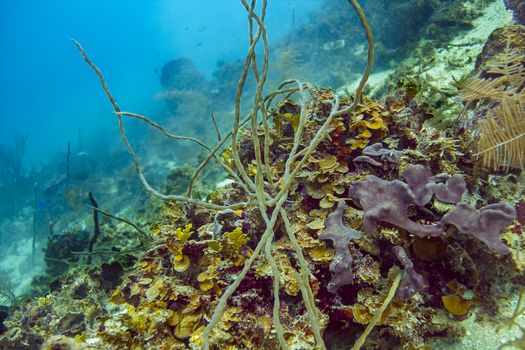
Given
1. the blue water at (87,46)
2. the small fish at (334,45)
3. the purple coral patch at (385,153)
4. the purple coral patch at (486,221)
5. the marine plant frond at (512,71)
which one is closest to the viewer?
the purple coral patch at (486,221)

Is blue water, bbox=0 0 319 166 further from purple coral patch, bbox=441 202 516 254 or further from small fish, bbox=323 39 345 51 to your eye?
purple coral patch, bbox=441 202 516 254

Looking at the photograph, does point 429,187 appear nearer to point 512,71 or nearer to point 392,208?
point 392,208

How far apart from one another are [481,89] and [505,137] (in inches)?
21.4

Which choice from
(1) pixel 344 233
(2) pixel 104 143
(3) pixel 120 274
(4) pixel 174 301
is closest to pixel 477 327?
(1) pixel 344 233

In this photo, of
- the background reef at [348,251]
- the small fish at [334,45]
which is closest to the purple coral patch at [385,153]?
the background reef at [348,251]

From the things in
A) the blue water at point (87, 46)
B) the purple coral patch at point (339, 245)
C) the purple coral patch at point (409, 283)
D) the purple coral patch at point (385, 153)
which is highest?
the blue water at point (87, 46)

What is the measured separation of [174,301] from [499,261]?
6.43 ft

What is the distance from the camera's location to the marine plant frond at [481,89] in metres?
2.26

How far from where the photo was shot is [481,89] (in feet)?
7.59

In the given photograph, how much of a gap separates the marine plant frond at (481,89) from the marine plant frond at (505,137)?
21 cm

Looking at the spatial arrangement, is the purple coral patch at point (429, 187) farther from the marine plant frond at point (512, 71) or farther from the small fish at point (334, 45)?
the small fish at point (334, 45)

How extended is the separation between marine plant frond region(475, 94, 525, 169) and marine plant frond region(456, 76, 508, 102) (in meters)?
0.21

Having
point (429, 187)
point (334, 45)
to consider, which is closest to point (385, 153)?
point (429, 187)

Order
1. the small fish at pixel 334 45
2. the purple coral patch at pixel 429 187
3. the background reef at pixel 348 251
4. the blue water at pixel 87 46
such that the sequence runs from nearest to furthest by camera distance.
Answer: the background reef at pixel 348 251 → the purple coral patch at pixel 429 187 → the small fish at pixel 334 45 → the blue water at pixel 87 46
